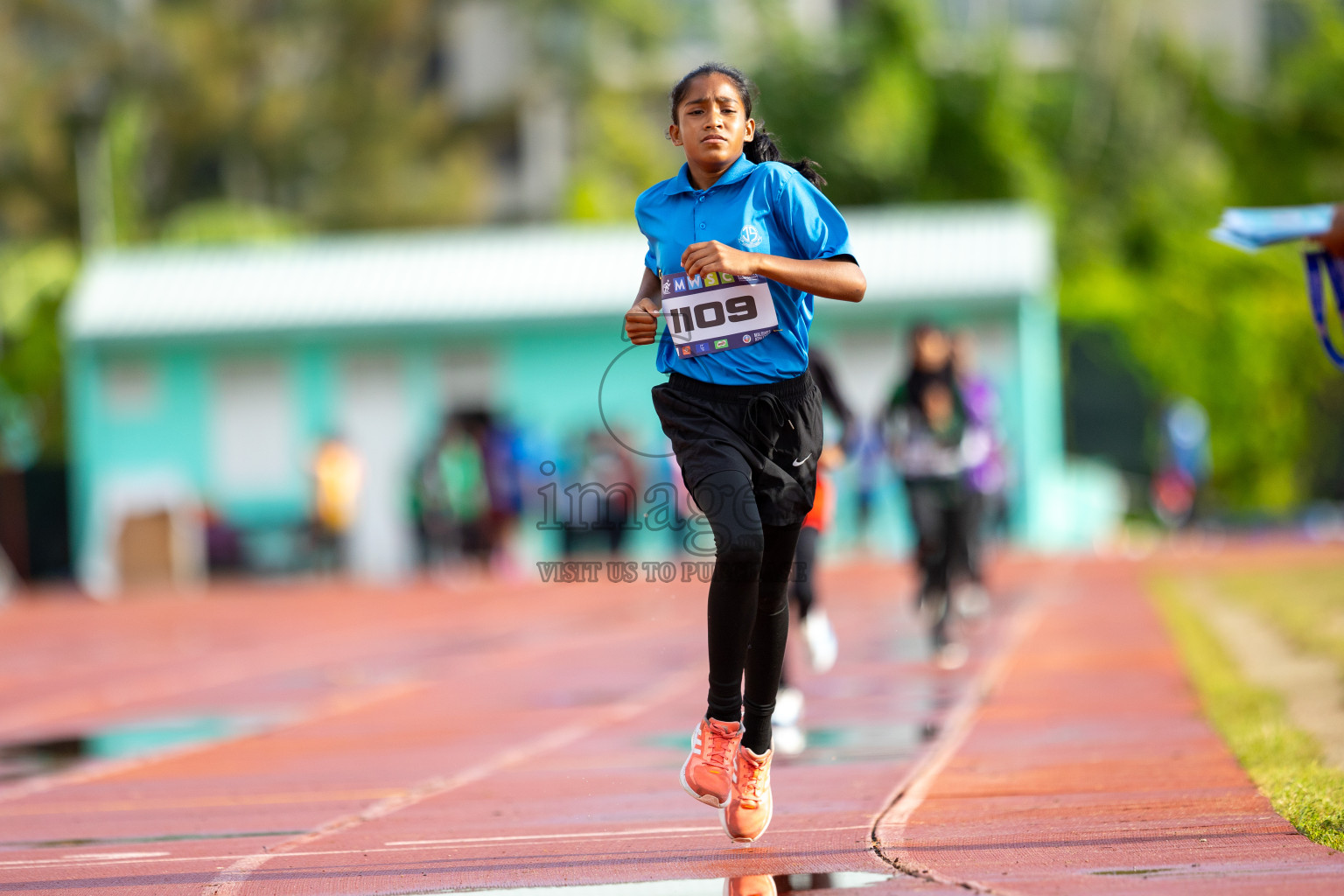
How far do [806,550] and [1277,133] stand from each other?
96.0ft

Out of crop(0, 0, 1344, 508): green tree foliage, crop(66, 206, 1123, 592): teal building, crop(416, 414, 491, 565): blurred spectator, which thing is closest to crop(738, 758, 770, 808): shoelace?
crop(416, 414, 491, 565): blurred spectator

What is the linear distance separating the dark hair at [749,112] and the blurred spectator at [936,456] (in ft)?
16.9

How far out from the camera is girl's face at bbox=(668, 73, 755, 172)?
5117 millimetres

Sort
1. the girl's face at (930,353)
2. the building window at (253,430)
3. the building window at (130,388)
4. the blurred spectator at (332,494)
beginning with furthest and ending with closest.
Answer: the building window at (130,388) < the building window at (253,430) < the blurred spectator at (332,494) < the girl's face at (930,353)

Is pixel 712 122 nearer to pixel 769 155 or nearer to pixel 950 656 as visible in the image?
pixel 769 155

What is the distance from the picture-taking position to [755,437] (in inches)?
204

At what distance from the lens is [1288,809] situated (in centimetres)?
532

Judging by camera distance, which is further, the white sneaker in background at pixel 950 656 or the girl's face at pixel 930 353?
the girl's face at pixel 930 353

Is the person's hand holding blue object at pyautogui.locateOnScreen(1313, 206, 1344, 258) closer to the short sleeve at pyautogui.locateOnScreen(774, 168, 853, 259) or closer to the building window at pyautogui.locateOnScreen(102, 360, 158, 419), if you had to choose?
the short sleeve at pyautogui.locateOnScreen(774, 168, 853, 259)

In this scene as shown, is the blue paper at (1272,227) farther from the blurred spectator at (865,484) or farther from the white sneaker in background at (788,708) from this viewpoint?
the blurred spectator at (865,484)

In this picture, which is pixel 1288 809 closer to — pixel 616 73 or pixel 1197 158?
pixel 1197 158

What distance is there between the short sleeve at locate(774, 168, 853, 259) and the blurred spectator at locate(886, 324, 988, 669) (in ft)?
18.2

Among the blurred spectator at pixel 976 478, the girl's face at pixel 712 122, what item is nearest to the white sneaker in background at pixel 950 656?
the blurred spectator at pixel 976 478

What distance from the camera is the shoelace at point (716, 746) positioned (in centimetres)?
523
